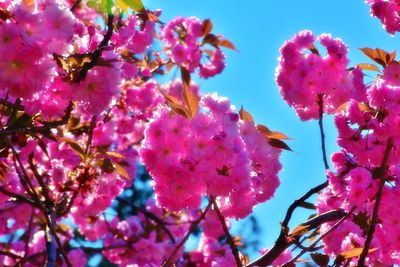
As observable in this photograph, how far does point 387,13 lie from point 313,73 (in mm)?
568

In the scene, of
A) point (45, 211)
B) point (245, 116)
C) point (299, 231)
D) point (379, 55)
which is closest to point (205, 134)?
point (245, 116)

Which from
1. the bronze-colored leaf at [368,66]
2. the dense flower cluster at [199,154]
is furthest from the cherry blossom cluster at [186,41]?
the dense flower cluster at [199,154]

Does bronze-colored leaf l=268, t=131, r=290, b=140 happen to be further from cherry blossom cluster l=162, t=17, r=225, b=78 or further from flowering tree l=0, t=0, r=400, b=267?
cherry blossom cluster l=162, t=17, r=225, b=78

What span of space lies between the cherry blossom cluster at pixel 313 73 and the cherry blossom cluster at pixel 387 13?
0.27m

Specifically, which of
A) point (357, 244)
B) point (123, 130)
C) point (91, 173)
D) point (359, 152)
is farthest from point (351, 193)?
point (123, 130)

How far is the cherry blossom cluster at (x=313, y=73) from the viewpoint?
13.4 feet

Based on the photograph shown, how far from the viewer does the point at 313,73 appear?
4082 mm

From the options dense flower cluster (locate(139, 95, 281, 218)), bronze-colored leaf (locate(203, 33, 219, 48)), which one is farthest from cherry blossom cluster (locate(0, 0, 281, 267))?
bronze-colored leaf (locate(203, 33, 219, 48))

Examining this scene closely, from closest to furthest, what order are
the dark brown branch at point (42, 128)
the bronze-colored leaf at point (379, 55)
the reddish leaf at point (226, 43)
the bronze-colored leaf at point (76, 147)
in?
the dark brown branch at point (42, 128), the bronze-colored leaf at point (379, 55), the bronze-colored leaf at point (76, 147), the reddish leaf at point (226, 43)

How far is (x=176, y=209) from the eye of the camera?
10.1 feet

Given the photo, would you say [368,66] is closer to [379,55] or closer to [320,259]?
[379,55]

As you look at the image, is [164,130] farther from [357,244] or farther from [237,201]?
[357,244]

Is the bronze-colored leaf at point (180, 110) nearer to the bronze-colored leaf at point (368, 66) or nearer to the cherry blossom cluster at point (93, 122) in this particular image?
the cherry blossom cluster at point (93, 122)

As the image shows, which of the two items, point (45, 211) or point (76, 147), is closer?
point (45, 211)
